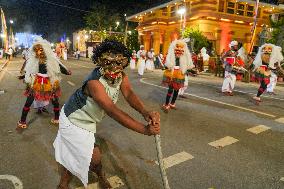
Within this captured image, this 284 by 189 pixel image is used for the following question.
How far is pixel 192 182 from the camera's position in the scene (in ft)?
12.6

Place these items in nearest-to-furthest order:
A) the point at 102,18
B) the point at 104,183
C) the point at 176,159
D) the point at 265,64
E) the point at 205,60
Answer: the point at 104,183
the point at 176,159
the point at 265,64
the point at 205,60
the point at 102,18

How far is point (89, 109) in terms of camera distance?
9.72 feet

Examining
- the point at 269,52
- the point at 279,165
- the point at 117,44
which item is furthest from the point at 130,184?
the point at 269,52

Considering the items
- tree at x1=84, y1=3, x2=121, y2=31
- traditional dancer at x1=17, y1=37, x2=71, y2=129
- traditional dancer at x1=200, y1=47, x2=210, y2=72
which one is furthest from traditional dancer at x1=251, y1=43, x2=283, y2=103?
tree at x1=84, y1=3, x2=121, y2=31

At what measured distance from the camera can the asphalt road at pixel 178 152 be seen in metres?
3.88

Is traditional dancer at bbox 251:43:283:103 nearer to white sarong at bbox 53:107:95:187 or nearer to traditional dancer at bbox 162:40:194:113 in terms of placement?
traditional dancer at bbox 162:40:194:113

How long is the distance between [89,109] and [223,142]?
334 centimetres

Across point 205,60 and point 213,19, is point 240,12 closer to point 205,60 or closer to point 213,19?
point 213,19

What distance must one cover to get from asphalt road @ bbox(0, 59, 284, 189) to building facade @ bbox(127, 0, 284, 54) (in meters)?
23.5

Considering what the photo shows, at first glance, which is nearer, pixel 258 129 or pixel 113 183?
pixel 113 183

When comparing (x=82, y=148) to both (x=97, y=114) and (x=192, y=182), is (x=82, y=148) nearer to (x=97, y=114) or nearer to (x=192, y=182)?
(x=97, y=114)

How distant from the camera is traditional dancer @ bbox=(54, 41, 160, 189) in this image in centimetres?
280

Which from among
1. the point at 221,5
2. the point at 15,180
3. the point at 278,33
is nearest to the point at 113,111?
the point at 15,180

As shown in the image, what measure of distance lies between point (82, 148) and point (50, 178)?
1245mm
